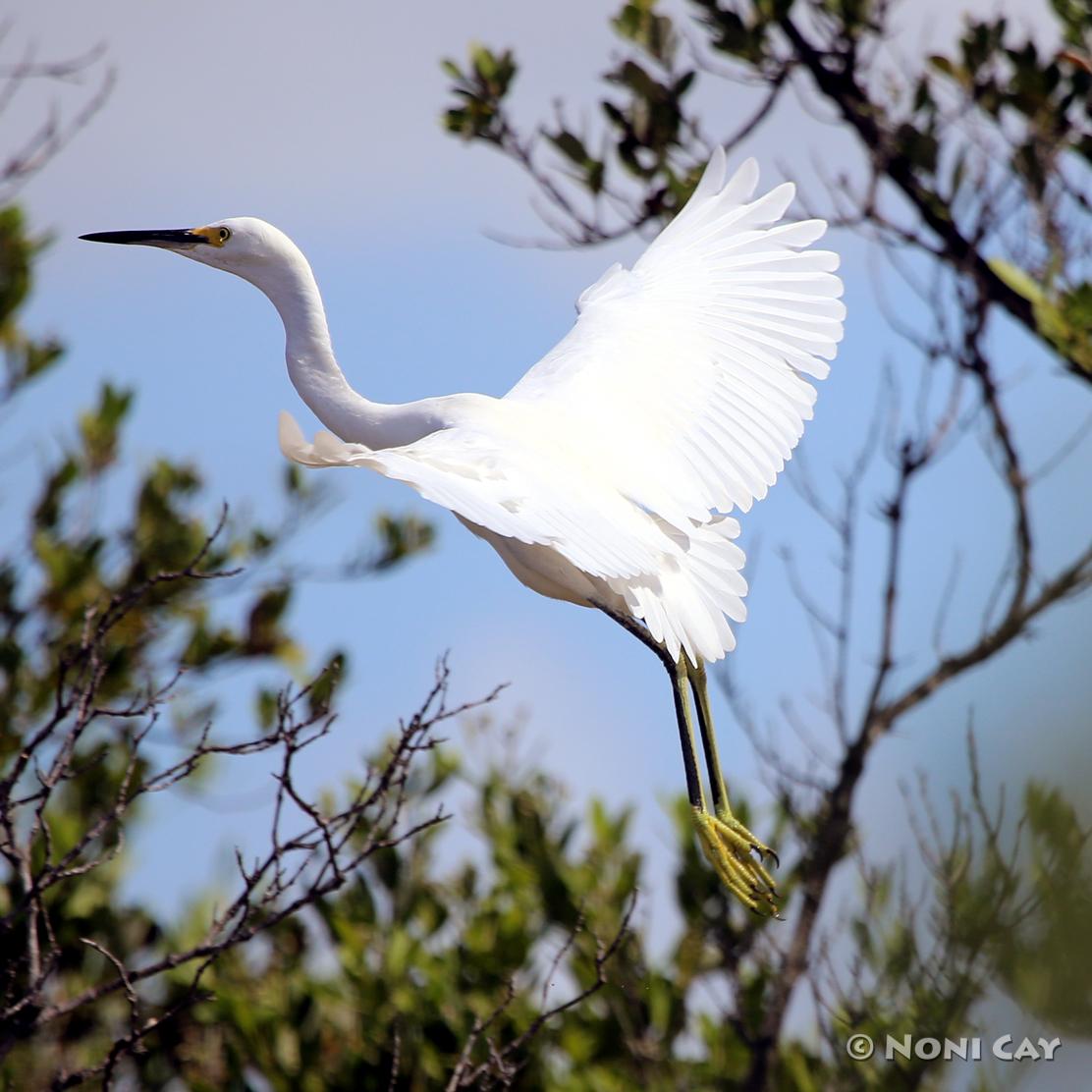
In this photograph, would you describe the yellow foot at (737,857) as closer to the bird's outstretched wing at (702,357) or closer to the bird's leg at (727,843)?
the bird's leg at (727,843)

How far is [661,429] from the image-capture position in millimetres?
3947

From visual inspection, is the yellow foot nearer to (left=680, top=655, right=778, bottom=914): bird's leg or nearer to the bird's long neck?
(left=680, top=655, right=778, bottom=914): bird's leg

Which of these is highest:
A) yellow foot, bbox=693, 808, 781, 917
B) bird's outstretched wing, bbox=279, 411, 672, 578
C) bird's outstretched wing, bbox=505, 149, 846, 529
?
bird's outstretched wing, bbox=505, 149, 846, 529

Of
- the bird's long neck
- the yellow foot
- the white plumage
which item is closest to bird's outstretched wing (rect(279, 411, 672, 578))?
the white plumage

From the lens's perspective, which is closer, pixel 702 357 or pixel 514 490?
pixel 514 490

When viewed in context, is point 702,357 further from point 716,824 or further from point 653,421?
point 716,824

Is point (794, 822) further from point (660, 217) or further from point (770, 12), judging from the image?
point (770, 12)

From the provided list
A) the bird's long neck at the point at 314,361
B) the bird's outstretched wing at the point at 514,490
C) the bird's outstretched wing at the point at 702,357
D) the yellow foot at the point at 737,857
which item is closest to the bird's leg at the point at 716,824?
the yellow foot at the point at 737,857

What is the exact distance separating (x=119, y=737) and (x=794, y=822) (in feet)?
7.32

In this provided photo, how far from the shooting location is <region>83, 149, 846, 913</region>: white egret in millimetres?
3213

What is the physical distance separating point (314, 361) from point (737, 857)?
1505mm

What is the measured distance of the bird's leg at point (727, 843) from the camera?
3785 mm

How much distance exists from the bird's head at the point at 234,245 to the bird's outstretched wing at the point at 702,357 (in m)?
0.67

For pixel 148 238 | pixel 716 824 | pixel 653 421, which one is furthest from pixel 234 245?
pixel 716 824
